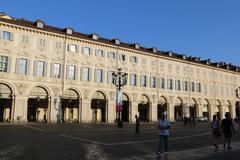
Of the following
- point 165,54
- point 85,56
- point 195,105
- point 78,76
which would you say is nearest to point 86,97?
point 78,76

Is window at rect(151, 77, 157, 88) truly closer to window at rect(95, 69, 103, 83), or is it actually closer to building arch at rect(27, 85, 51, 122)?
window at rect(95, 69, 103, 83)

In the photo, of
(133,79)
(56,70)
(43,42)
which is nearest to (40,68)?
(56,70)

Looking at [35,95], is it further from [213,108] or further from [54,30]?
[213,108]

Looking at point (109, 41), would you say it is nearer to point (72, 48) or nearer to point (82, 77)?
point (72, 48)

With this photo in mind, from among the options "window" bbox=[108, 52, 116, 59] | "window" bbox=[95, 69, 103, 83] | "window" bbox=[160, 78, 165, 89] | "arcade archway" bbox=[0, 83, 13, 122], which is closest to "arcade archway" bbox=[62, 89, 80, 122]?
"window" bbox=[95, 69, 103, 83]

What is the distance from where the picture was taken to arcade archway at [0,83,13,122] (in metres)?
39.4

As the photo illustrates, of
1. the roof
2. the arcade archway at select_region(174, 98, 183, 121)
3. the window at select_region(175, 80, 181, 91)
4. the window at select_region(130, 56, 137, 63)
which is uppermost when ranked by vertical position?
the roof

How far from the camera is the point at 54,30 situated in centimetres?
4509

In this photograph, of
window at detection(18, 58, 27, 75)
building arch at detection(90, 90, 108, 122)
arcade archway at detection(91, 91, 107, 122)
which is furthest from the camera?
arcade archway at detection(91, 91, 107, 122)

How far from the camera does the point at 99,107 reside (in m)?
51.2

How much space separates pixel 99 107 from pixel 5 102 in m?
15.8

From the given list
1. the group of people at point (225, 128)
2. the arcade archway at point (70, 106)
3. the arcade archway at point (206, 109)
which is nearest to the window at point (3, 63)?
the arcade archway at point (70, 106)

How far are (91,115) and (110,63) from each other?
9.47 metres

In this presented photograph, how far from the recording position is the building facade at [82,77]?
40812 mm
